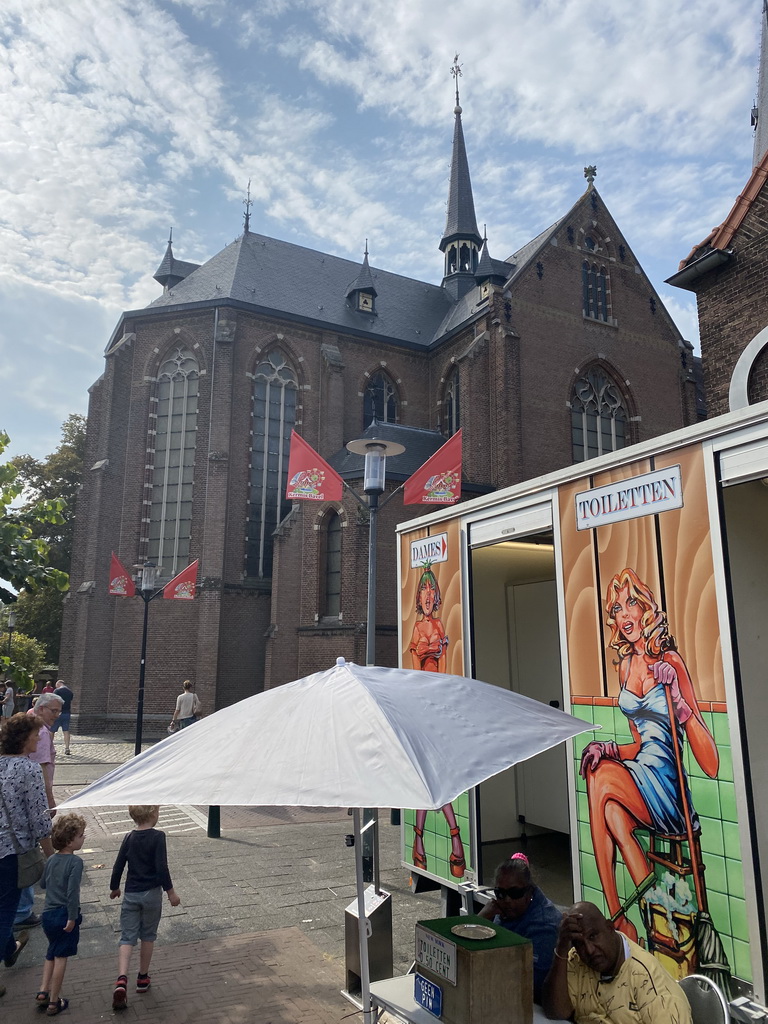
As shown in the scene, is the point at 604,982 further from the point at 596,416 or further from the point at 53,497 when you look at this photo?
the point at 53,497

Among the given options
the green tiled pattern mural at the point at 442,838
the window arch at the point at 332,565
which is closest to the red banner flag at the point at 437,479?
the green tiled pattern mural at the point at 442,838

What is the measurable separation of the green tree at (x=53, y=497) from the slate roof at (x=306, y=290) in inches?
446

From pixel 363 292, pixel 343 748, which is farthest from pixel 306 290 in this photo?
pixel 343 748

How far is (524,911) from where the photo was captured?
3.93 meters

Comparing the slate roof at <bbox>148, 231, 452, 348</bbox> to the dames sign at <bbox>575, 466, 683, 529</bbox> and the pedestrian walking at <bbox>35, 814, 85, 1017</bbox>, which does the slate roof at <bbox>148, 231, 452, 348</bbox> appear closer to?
the dames sign at <bbox>575, 466, 683, 529</bbox>

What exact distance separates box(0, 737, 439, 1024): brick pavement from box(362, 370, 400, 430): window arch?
1881 cm

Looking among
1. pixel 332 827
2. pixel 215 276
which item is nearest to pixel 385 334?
pixel 215 276

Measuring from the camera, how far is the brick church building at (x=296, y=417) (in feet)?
73.8

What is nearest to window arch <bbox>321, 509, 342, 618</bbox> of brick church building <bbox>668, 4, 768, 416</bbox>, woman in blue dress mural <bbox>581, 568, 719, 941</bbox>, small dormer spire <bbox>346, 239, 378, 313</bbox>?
small dormer spire <bbox>346, 239, 378, 313</bbox>

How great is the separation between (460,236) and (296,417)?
1405cm

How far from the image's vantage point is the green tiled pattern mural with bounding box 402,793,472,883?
644 centimetres

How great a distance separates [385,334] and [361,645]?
12658 millimetres

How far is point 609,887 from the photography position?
4.91 metres

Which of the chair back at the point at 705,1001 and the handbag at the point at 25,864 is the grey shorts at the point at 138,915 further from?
the chair back at the point at 705,1001
